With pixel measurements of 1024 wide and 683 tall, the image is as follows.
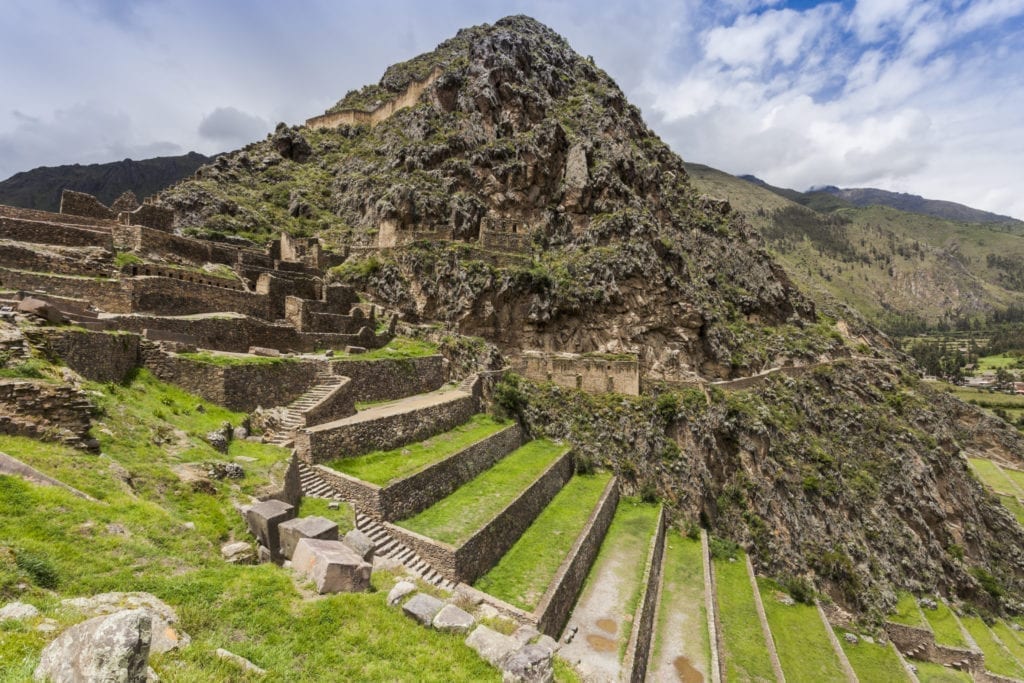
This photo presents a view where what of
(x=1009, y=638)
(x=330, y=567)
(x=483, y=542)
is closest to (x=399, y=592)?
(x=330, y=567)

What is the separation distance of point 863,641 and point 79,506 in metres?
30.9

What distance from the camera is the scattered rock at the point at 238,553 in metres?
7.52

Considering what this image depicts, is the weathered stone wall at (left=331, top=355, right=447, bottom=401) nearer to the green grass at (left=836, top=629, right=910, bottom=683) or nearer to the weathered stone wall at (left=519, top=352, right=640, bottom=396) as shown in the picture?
the weathered stone wall at (left=519, top=352, right=640, bottom=396)

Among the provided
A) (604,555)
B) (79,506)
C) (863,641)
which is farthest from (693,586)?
(79,506)

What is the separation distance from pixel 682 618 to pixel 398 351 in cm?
1671

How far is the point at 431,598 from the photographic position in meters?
7.52

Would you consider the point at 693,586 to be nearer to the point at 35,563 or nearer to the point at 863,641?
the point at 863,641

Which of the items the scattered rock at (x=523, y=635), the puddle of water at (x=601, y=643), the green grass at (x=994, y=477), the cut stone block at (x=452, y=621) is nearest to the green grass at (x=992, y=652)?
the puddle of water at (x=601, y=643)

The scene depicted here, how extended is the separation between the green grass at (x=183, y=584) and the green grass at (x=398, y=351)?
35.9 feet

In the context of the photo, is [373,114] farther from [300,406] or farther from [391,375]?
[300,406]

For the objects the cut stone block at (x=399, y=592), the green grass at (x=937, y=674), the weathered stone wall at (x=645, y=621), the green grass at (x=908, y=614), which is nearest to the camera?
the cut stone block at (x=399, y=592)

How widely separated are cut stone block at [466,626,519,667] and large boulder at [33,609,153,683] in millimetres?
4324

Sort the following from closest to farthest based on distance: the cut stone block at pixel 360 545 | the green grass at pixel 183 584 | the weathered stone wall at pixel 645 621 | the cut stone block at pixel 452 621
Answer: the green grass at pixel 183 584 < the cut stone block at pixel 452 621 < the cut stone block at pixel 360 545 < the weathered stone wall at pixel 645 621

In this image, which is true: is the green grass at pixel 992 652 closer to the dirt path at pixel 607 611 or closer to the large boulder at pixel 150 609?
the dirt path at pixel 607 611
